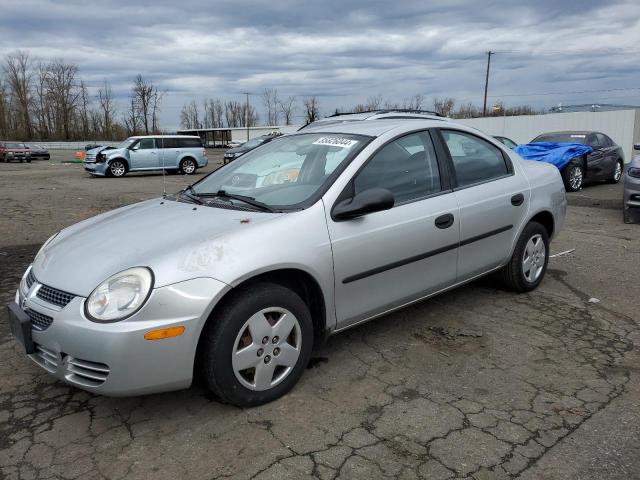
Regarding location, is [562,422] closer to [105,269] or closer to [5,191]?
A: [105,269]

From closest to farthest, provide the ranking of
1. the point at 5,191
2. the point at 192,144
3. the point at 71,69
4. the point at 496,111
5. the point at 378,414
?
the point at 378,414, the point at 5,191, the point at 192,144, the point at 496,111, the point at 71,69

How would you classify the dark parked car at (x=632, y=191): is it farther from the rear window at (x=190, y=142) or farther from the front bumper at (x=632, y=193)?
the rear window at (x=190, y=142)

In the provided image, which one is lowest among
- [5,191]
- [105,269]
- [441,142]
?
[5,191]

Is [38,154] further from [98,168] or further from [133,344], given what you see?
[133,344]

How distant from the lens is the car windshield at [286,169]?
326 cm

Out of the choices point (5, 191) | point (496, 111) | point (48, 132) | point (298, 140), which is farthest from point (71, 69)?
point (298, 140)

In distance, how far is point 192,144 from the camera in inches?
873

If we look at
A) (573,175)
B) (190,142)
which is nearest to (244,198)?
(573,175)

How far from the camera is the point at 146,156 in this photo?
2073 centimetres

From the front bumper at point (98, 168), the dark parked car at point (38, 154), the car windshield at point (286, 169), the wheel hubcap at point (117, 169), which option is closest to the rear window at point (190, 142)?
the wheel hubcap at point (117, 169)

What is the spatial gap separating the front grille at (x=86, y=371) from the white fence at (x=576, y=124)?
82.5 feet

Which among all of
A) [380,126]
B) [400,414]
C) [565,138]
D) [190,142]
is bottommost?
[400,414]

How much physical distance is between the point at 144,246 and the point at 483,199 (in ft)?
8.38

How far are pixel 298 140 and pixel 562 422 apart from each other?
2563 millimetres
